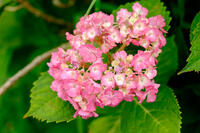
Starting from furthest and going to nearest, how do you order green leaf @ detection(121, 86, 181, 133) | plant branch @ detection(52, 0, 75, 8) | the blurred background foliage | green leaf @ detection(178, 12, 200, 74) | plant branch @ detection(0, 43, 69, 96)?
1. plant branch @ detection(52, 0, 75, 8)
2. the blurred background foliage
3. plant branch @ detection(0, 43, 69, 96)
4. green leaf @ detection(121, 86, 181, 133)
5. green leaf @ detection(178, 12, 200, 74)

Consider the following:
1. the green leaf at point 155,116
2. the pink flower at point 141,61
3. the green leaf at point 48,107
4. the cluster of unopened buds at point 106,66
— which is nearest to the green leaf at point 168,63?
the green leaf at point 155,116

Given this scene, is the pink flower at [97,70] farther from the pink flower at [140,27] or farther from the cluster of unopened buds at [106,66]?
the pink flower at [140,27]

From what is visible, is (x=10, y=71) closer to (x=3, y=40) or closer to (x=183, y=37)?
(x=3, y=40)

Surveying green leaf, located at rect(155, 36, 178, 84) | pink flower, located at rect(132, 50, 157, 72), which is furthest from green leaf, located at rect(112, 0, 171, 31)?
pink flower, located at rect(132, 50, 157, 72)

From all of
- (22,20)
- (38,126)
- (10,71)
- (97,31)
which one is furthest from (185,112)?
(22,20)

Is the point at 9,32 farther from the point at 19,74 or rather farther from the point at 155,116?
the point at 155,116

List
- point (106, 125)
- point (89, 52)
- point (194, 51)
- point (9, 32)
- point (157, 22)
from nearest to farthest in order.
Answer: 1. point (194, 51)
2. point (89, 52)
3. point (157, 22)
4. point (106, 125)
5. point (9, 32)

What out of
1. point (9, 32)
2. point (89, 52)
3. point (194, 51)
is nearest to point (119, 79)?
point (89, 52)

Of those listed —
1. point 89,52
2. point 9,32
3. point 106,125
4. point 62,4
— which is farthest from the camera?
point 9,32

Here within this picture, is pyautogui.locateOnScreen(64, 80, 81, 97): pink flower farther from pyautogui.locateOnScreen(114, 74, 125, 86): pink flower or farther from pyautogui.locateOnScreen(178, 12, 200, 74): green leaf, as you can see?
pyautogui.locateOnScreen(178, 12, 200, 74): green leaf
